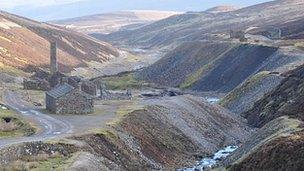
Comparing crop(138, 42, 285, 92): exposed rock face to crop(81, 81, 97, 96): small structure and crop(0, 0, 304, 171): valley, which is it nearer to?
crop(0, 0, 304, 171): valley

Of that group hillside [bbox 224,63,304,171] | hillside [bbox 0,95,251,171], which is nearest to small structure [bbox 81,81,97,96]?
hillside [bbox 0,95,251,171]

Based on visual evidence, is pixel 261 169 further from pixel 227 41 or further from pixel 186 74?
pixel 227 41

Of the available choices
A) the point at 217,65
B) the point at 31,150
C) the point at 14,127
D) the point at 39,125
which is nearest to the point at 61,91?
the point at 39,125

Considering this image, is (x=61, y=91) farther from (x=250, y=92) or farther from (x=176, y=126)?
(x=250, y=92)

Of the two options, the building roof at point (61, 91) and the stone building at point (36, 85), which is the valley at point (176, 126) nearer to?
the building roof at point (61, 91)

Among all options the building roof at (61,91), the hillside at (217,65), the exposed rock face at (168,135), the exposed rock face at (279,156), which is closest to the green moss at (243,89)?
the hillside at (217,65)
